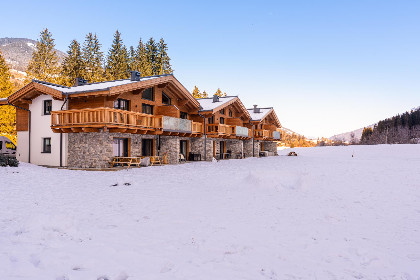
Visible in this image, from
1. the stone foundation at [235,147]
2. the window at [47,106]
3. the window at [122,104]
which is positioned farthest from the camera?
the stone foundation at [235,147]

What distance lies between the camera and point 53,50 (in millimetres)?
48094

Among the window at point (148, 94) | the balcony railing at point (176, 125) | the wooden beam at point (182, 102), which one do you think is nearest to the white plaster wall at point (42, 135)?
the window at point (148, 94)

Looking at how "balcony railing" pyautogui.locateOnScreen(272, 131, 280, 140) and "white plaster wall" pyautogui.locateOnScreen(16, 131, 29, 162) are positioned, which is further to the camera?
"balcony railing" pyautogui.locateOnScreen(272, 131, 280, 140)

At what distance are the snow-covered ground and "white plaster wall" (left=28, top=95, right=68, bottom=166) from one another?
10.9 m

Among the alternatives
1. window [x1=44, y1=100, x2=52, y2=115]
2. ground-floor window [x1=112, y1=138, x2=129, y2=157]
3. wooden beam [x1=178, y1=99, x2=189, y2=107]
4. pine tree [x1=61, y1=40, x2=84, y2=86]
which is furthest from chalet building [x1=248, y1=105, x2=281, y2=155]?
pine tree [x1=61, y1=40, x2=84, y2=86]

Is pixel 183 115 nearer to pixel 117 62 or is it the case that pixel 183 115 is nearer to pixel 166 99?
pixel 166 99

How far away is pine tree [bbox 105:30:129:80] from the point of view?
50250 millimetres

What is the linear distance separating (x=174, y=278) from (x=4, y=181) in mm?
11452

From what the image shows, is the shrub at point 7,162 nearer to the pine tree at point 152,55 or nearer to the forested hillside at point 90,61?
the forested hillside at point 90,61

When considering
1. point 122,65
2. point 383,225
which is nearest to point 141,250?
point 383,225

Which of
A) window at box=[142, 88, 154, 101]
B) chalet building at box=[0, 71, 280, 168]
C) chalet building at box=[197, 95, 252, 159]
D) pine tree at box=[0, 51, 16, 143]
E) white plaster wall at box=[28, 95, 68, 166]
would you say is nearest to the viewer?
chalet building at box=[0, 71, 280, 168]

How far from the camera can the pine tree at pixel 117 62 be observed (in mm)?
50250

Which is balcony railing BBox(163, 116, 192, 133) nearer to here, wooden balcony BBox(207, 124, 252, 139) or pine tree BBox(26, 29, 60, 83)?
wooden balcony BBox(207, 124, 252, 139)

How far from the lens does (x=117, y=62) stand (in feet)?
167
